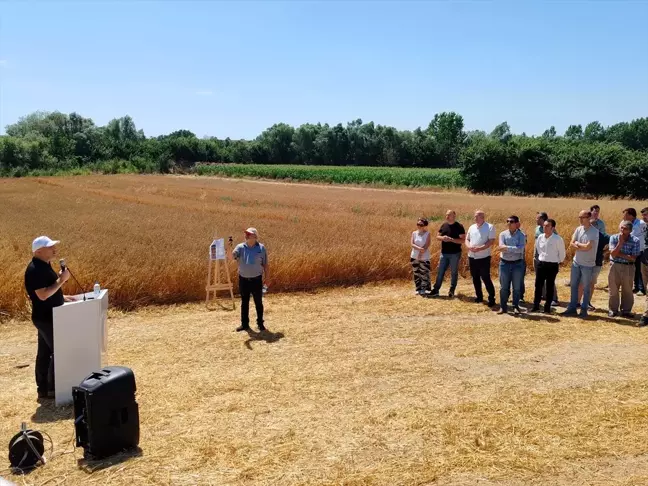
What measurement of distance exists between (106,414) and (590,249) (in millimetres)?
8323

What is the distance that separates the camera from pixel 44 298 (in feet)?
20.5

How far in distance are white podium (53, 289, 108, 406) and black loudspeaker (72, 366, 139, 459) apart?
1.23 m

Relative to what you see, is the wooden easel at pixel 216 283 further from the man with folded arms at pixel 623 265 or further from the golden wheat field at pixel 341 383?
the man with folded arms at pixel 623 265

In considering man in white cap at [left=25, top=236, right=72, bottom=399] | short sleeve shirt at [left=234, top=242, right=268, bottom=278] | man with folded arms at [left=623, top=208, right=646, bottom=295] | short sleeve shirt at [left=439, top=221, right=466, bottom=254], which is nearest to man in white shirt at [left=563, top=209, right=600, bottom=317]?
man with folded arms at [left=623, top=208, right=646, bottom=295]

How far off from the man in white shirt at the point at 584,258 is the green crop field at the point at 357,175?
43.8 metres

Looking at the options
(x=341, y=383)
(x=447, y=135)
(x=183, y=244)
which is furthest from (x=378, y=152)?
(x=341, y=383)

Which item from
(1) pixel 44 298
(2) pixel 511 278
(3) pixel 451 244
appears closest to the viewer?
(1) pixel 44 298

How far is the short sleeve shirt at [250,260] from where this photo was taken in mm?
9094

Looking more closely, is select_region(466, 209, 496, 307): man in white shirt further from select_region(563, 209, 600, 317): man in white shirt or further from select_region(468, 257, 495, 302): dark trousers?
select_region(563, 209, 600, 317): man in white shirt

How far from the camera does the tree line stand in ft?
144

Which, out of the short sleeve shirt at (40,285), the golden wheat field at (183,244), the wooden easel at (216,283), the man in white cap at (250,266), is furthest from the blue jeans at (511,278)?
the short sleeve shirt at (40,285)

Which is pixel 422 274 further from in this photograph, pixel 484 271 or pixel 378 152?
pixel 378 152

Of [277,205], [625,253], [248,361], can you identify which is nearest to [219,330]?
[248,361]

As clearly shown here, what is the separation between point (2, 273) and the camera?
1046 centimetres
